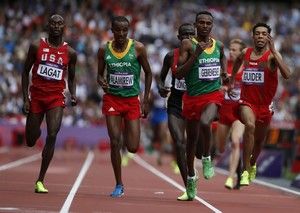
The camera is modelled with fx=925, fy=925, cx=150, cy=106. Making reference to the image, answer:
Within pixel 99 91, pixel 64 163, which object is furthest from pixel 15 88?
pixel 64 163

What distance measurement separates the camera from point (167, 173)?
1953 cm

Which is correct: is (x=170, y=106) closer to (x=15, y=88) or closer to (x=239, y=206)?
(x=239, y=206)

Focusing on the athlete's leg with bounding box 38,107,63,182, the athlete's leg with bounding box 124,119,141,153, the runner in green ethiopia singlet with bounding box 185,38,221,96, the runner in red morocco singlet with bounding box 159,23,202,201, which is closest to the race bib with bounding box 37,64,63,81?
the athlete's leg with bounding box 38,107,63,182

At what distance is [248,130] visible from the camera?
12305 mm

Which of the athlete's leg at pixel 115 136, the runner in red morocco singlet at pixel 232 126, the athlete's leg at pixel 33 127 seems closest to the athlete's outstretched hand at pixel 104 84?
the athlete's leg at pixel 115 136

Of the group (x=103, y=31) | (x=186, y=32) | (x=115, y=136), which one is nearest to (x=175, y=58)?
(x=186, y=32)

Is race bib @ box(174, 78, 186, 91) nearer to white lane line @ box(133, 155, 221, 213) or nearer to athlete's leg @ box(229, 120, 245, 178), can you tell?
white lane line @ box(133, 155, 221, 213)

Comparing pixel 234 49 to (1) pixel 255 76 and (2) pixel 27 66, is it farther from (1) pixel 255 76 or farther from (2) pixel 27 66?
(2) pixel 27 66

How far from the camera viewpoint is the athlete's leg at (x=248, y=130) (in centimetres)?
1230

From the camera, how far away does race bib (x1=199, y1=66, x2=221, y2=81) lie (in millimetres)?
11625

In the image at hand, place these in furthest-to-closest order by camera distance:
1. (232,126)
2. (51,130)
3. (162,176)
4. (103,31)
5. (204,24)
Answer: (103,31), (162,176), (232,126), (51,130), (204,24)

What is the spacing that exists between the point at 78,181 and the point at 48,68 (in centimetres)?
374

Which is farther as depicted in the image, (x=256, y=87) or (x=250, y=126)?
(x=256, y=87)

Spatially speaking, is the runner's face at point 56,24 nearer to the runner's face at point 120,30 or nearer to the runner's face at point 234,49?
the runner's face at point 120,30
